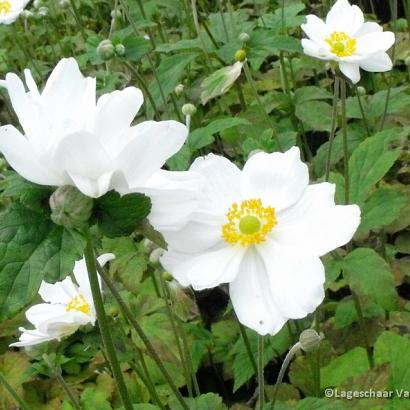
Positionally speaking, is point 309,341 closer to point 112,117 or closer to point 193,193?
point 193,193

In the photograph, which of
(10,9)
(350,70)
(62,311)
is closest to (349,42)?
(350,70)

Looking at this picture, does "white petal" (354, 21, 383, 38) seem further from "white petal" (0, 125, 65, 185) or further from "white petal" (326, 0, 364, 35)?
"white petal" (0, 125, 65, 185)

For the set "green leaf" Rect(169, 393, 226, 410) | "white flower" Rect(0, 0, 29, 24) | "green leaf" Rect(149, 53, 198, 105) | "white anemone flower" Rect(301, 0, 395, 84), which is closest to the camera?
"green leaf" Rect(169, 393, 226, 410)

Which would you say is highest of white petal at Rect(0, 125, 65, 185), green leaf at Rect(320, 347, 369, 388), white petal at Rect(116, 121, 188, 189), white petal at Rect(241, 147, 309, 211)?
white petal at Rect(0, 125, 65, 185)

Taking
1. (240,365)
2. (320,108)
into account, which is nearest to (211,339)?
(240,365)

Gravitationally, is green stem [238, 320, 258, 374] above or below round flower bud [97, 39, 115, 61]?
below

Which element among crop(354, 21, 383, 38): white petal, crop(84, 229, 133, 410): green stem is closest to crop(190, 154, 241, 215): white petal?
crop(84, 229, 133, 410): green stem

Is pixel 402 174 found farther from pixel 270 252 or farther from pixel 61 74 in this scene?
pixel 61 74
